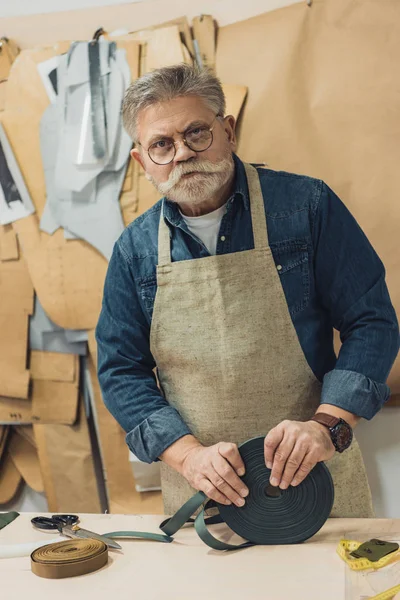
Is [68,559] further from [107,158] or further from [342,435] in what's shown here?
[107,158]

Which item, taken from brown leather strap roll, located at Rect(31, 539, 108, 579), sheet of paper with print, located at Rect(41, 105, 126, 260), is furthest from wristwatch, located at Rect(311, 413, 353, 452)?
sheet of paper with print, located at Rect(41, 105, 126, 260)

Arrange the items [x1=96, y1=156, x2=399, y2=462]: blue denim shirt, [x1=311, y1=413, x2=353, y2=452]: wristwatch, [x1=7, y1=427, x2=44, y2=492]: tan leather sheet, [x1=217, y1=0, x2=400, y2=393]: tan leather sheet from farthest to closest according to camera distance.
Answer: [x1=7, y1=427, x2=44, y2=492]: tan leather sheet
[x1=217, y1=0, x2=400, y2=393]: tan leather sheet
[x1=96, y1=156, x2=399, y2=462]: blue denim shirt
[x1=311, y1=413, x2=353, y2=452]: wristwatch

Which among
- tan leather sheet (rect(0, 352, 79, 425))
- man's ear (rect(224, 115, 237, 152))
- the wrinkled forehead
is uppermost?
the wrinkled forehead

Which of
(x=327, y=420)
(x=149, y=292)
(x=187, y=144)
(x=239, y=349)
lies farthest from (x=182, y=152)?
(x=327, y=420)

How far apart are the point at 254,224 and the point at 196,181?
0.16 meters

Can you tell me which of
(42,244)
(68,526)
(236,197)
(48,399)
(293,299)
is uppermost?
(236,197)

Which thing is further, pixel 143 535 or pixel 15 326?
pixel 15 326

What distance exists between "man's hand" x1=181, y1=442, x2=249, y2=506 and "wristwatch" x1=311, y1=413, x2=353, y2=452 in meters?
0.18

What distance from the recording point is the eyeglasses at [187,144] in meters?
1.48

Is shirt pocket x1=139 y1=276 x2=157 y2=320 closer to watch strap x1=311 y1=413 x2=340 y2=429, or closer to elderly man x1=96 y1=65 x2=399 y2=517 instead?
elderly man x1=96 y1=65 x2=399 y2=517

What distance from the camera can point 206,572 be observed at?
1114 mm

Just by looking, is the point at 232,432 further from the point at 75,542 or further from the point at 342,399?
the point at 75,542

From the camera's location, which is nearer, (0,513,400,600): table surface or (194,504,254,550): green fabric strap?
(0,513,400,600): table surface

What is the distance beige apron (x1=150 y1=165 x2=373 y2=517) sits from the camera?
1.48 metres
